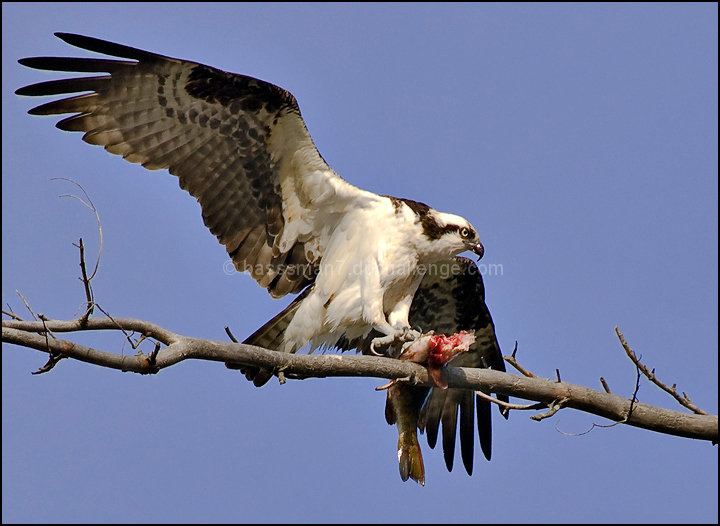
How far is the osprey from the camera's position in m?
6.73

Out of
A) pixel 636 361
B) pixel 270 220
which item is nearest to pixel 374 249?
pixel 270 220

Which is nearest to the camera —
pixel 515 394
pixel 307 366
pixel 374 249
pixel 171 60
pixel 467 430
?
pixel 307 366

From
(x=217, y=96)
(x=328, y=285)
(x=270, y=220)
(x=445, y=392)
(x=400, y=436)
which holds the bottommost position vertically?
(x=400, y=436)

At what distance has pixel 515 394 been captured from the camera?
5.75 meters

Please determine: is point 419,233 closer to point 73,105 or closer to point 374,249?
point 374,249

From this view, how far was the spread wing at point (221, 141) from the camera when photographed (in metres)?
6.66

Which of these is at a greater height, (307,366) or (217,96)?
(217,96)

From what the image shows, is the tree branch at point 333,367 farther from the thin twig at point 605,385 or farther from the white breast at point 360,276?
the white breast at point 360,276

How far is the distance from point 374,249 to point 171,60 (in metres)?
2.36

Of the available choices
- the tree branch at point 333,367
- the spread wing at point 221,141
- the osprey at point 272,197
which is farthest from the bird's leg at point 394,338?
the spread wing at point 221,141

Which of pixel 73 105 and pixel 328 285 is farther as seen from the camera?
pixel 328 285

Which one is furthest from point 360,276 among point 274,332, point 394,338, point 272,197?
point 272,197

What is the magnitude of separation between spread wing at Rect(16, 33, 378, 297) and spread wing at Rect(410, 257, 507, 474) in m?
1.44

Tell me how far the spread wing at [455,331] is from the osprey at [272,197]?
443mm
